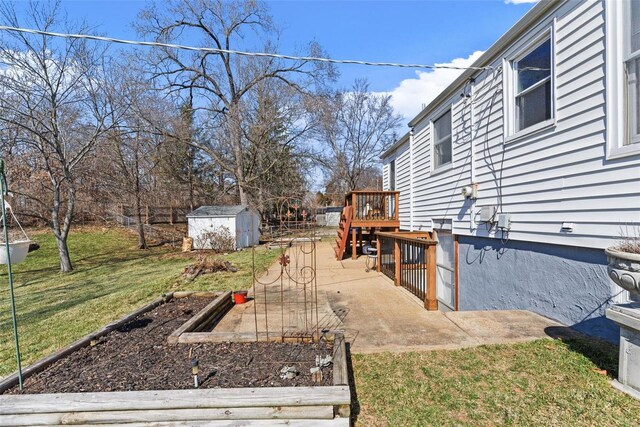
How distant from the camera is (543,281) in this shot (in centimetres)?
407

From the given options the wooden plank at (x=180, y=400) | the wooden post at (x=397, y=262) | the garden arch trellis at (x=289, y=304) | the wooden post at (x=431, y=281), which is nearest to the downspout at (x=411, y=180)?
the wooden post at (x=397, y=262)

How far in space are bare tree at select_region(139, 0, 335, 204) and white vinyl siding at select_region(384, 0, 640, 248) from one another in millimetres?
15267

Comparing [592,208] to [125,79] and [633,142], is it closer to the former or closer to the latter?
[633,142]

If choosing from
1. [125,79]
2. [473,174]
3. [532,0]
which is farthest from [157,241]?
[532,0]

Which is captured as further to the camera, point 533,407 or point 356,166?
point 356,166

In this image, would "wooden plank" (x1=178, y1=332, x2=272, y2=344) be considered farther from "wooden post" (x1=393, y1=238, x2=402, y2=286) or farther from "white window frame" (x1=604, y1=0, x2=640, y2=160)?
"white window frame" (x1=604, y1=0, x2=640, y2=160)

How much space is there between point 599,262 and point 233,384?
12.2 feet

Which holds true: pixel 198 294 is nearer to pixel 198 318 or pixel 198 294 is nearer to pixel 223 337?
pixel 198 318

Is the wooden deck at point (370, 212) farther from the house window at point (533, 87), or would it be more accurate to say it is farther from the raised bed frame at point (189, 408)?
the raised bed frame at point (189, 408)

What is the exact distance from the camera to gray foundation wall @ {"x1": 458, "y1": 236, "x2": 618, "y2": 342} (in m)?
3.29

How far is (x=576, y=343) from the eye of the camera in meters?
3.06

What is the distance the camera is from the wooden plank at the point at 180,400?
206cm

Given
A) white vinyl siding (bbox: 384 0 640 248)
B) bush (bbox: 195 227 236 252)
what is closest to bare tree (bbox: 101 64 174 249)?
bush (bbox: 195 227 236 252)

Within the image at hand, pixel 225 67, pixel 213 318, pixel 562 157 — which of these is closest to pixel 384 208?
pixel 562 157
